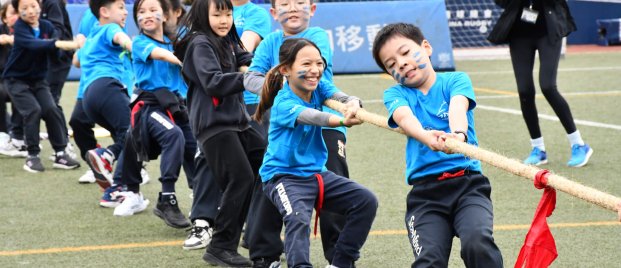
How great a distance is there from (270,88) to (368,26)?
1188cm

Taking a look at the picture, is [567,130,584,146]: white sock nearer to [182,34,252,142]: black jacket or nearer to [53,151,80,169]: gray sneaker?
[182,34,252,142]: black jacket

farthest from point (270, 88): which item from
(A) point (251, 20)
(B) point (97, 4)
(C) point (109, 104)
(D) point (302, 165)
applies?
(B) point (97, 4)

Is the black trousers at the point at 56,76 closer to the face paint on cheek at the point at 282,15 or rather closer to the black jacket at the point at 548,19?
the black jacket at the point at 548,19

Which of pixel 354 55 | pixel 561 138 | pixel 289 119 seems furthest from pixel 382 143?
pixel 354 55

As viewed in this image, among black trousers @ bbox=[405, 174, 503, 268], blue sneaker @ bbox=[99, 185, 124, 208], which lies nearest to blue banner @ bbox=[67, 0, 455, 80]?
blue sneaker @ bbox=[99, 185, 124, 208]

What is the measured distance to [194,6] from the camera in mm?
5500

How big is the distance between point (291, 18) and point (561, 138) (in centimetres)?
492

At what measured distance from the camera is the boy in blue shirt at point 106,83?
7312 millimetres

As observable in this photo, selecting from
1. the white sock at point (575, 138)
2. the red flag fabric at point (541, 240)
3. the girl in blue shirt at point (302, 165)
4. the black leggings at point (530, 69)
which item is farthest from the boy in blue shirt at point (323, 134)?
the white sock at point (575, 138)

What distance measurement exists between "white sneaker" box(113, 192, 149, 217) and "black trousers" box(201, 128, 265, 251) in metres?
1.52

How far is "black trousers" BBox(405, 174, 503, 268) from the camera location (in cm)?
394

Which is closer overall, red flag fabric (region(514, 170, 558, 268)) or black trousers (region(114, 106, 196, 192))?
red flag fabric (region(514, 170, 558, 268))

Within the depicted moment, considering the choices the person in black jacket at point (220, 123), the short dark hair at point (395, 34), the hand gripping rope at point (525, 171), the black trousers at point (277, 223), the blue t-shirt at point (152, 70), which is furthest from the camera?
the blue t-shirt at point (152, 70)

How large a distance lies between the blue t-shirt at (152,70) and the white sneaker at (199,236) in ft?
3.78
